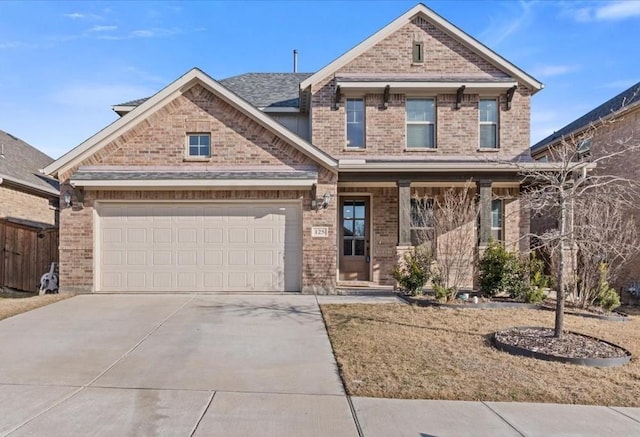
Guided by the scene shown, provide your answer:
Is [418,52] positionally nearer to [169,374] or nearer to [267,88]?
[267,88]

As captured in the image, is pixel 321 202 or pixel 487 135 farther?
pixel 487 135

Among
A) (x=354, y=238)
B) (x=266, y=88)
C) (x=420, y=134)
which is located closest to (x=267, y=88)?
(x=266, y=88)

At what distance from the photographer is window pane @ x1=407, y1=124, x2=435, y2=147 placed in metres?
14.4

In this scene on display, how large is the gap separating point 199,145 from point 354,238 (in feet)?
19.0

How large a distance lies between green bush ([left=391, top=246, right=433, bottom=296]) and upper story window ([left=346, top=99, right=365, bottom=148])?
4613 millimetres

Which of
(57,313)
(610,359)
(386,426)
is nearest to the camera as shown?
(386,426)

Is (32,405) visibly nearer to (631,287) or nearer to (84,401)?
(84,401)

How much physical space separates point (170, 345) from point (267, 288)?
5.06 m

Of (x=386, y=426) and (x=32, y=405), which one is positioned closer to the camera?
(x=386, y=426)

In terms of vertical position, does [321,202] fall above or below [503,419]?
above

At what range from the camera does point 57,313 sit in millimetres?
9242

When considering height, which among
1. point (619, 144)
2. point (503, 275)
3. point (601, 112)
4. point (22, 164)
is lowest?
point (503, 275)

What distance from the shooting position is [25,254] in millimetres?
12719

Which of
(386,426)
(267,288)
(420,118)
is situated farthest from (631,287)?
(386,426)
